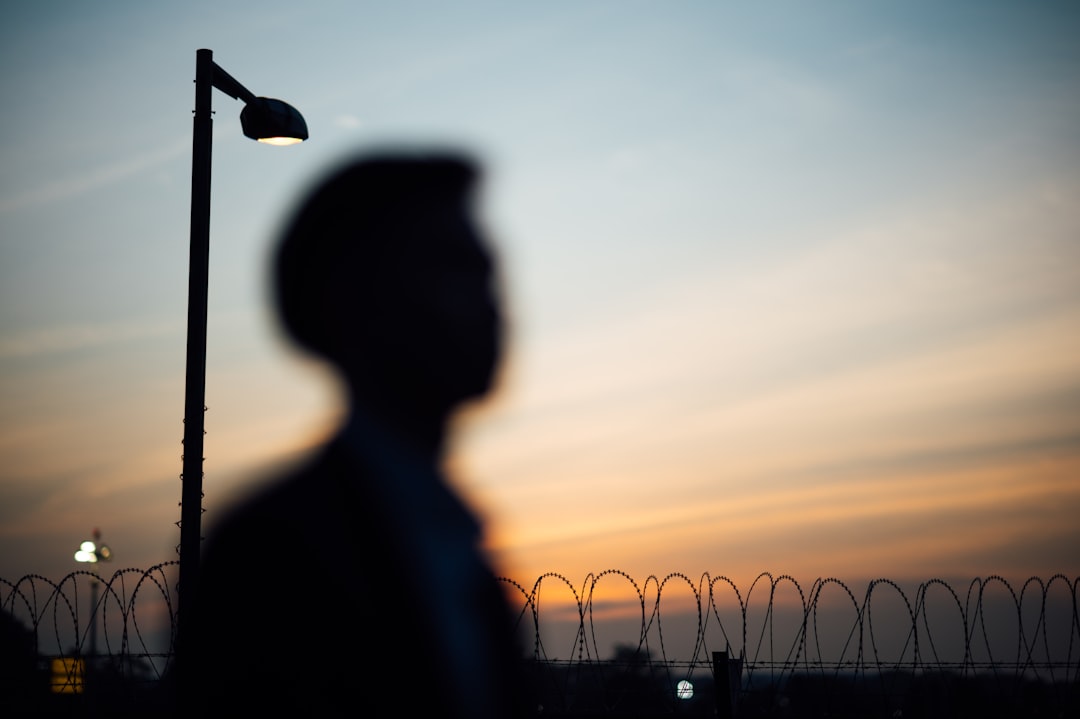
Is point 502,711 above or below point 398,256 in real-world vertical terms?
below

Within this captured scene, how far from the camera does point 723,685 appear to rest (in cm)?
698

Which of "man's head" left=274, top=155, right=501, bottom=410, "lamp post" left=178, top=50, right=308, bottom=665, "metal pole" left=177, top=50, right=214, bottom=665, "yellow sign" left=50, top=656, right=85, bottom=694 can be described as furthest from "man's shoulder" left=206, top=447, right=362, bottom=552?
"yellow sign" left=50, top=656, right=85, bottom=694

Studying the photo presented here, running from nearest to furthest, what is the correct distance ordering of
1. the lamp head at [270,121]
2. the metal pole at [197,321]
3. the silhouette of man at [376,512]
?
the silhouette of man at [376,512]
the metal pole at [197,321]
the lamp head at [270,121]

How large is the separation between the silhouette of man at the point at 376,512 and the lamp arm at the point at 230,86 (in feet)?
16.2

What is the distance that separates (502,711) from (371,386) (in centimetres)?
72

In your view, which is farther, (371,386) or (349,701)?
(371,386)

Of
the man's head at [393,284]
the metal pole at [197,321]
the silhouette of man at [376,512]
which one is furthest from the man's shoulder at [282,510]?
the metal pole at [197,321]

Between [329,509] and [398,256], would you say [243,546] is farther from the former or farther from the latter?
[398,256]

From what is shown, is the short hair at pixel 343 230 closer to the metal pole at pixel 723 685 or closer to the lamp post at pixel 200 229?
the lamp post at pixel 200 229

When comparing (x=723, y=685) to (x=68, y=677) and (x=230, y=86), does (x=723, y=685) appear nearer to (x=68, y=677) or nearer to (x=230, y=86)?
(x=68, y=677)

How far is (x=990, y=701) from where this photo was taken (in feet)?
23.2

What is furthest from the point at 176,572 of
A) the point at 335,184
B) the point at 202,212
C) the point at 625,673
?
the point at 335,184

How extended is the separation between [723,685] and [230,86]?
5071mm

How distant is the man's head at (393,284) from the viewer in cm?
231
